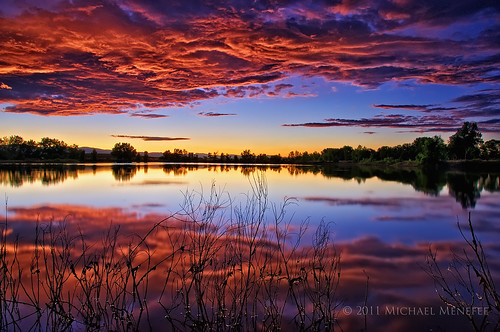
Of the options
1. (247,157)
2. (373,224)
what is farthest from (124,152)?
(373,224)

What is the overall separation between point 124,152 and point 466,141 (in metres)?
141

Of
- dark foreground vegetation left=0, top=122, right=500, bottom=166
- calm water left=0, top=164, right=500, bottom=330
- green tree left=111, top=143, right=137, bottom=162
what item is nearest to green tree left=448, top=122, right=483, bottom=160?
dark foreground vegetation left=0, top=122, right=500, bottom=166

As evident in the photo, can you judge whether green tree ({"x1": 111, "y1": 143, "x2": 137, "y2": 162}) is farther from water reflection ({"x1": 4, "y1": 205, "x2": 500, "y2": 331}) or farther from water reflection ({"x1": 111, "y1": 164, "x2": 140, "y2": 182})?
water reflection ({"x1": 4, "y1": 205, "x2": 500, "y2": 331})

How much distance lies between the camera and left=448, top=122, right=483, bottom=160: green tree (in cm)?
9962

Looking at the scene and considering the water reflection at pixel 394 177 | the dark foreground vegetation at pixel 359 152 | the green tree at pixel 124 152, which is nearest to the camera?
the water reflection at pixel 394 177

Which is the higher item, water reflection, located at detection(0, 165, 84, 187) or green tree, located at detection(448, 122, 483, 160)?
green tree, located at detection(448, 122, 483, 160)

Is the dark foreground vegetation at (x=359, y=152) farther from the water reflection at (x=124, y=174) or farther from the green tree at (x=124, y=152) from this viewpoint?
the water reflection at (x=124, y=174)

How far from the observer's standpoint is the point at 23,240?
1104 centimetres

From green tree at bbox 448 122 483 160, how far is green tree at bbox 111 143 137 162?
435 feet

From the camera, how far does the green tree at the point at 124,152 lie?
491ft

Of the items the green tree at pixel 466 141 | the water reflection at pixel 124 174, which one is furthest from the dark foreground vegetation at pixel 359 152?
the water reflection at pixel 124 174

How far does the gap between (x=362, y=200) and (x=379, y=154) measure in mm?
148496

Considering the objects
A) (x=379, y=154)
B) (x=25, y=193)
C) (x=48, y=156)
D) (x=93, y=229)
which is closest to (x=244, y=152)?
(x=379, y=154)

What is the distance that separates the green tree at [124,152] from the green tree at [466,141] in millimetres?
132661
